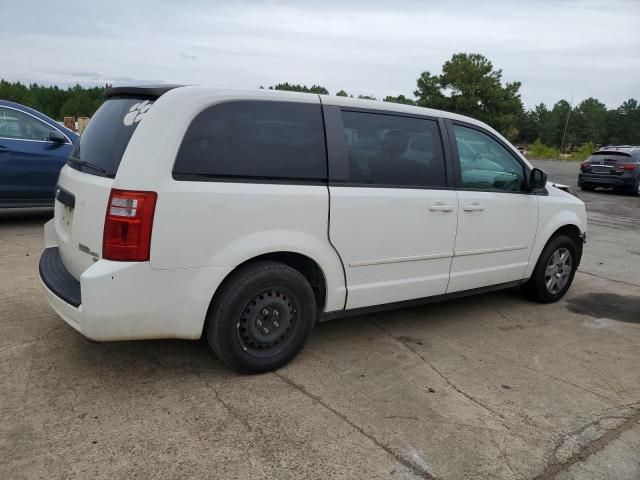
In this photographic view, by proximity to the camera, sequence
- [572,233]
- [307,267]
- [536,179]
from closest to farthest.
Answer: [307,267] < [536,179] < [572,233]

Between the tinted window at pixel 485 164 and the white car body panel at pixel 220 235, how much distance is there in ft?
0.62

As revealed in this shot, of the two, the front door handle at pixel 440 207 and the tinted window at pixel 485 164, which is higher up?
the tinted window at pixel 485 164

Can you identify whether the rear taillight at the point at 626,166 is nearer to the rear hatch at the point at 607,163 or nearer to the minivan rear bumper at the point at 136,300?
Answer: the rear hatch at the point at 607,163

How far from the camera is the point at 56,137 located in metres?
7.41

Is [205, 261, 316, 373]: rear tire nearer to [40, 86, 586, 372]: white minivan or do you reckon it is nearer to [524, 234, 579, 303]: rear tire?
[40, 86, 586, 372]: white minivan

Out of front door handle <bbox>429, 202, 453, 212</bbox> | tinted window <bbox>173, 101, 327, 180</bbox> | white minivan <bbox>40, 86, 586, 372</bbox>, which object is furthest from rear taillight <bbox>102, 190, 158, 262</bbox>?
front door handle <bbox>429, 202, 453, 212</bbox>

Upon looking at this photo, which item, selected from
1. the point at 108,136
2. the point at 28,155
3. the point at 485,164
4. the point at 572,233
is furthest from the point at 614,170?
the point at 108,136

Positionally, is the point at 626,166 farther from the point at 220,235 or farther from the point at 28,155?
the point at 220,235

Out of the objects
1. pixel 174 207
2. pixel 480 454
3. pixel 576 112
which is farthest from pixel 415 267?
pixel 576 112

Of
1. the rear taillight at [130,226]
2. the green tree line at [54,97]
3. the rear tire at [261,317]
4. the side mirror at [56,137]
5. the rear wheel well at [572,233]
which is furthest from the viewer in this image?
the green tree line at [54,97]

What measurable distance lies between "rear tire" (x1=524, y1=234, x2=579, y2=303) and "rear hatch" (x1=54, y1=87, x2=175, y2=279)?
3.73 m

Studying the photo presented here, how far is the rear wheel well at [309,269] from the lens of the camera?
355cm

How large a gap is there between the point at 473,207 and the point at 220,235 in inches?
83.9

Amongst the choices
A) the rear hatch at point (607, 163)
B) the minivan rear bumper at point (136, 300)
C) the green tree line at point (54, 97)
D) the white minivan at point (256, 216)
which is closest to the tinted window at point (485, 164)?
the white minivan at point (256, 216)
